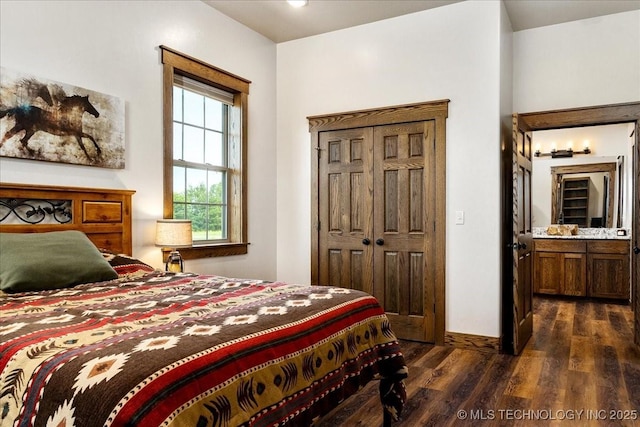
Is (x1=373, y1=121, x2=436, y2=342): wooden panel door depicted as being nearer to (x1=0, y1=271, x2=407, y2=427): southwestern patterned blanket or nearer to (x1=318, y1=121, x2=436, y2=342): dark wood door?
(x1=318, y1=121, x2=436, y2=342): dark wood door

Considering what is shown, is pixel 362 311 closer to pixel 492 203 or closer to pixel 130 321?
pixel 130 321

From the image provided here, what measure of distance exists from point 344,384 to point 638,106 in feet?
12.0

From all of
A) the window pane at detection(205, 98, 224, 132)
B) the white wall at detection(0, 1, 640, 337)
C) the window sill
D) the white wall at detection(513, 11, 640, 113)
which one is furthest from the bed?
the white wall at detection(513, 11, 640, 113)

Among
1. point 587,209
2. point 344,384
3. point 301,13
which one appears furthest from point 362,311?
A: point 587,209

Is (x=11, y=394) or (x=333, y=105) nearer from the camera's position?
(x=11, y=394)

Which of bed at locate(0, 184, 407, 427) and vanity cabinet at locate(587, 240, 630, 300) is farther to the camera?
vanity cabinet at locate(587, 240, 630, 300)

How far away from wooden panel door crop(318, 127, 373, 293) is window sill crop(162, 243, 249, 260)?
2.71 ft

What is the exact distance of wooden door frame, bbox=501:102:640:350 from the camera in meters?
3.88

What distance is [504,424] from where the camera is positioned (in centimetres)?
237

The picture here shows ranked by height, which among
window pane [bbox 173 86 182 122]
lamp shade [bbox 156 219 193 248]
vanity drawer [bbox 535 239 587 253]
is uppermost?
window pane [bbox 173 86 182 122]

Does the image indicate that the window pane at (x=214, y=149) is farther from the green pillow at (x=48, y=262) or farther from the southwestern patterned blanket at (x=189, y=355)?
the southwestern patterned blanket at (x=189, y=355)

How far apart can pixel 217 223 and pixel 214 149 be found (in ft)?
2.24

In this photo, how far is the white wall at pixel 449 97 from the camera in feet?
12.4

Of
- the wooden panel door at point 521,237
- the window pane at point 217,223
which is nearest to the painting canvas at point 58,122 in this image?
the window pane at point 217,223
